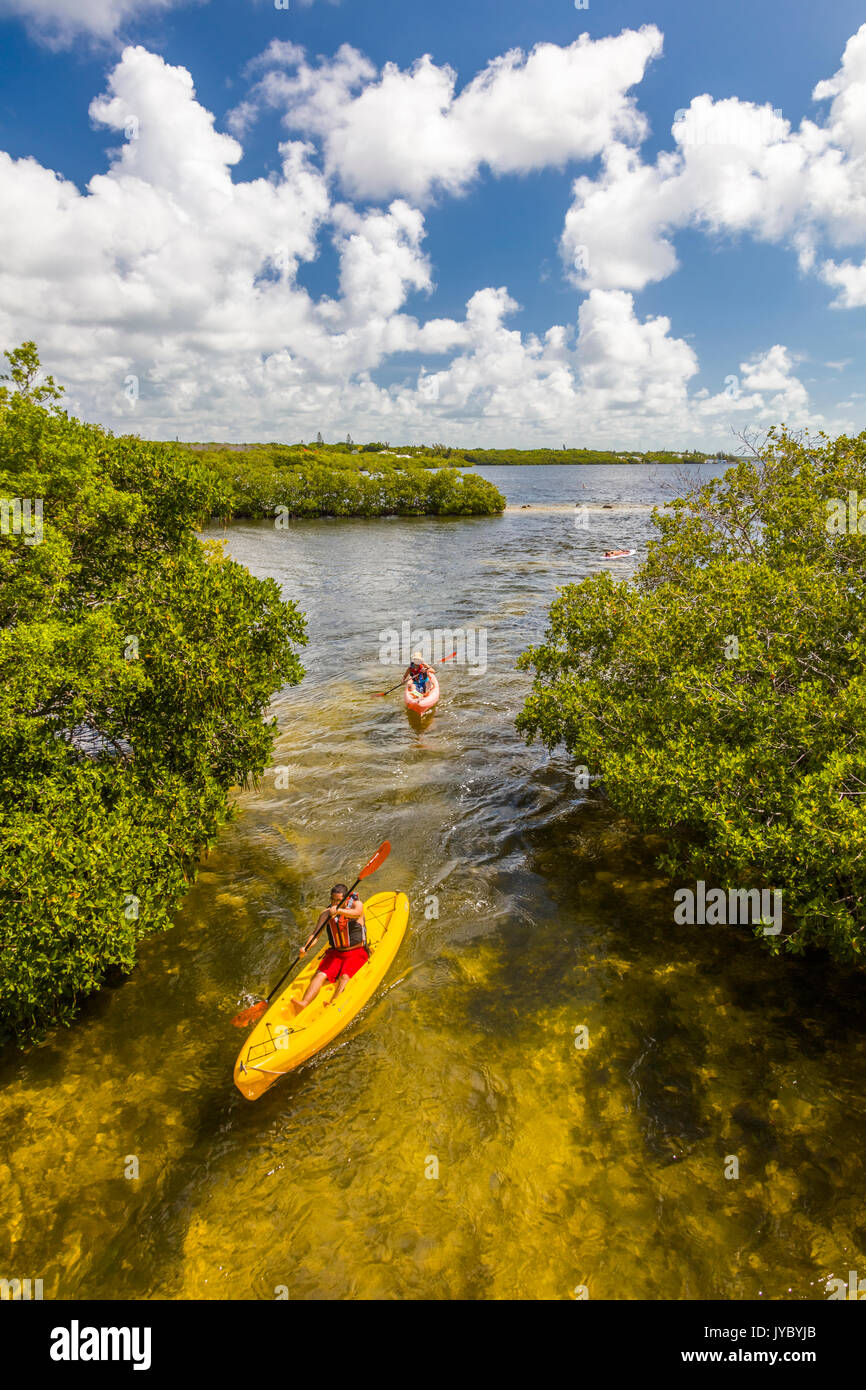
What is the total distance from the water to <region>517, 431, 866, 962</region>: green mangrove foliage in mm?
2332

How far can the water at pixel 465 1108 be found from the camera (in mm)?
8320

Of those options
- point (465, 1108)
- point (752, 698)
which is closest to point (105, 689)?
point (465, 1108)

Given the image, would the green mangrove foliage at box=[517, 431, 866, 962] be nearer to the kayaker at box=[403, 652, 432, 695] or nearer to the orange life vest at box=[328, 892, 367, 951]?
the orange life vest at box=[328, 892, 367, 951]

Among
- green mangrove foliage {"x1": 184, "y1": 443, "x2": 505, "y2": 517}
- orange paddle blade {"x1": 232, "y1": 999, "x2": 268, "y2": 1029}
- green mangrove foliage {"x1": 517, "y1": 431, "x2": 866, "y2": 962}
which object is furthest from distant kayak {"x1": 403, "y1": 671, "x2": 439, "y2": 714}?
green mangrove foliage {"x1": 184, "y1": 443, "x2": 505, "y2": 517}

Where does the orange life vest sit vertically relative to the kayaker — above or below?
below

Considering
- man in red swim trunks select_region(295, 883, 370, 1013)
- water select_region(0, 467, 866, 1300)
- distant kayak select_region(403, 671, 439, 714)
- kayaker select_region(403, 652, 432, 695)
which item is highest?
kayaker select_region(403, 652, 432, 695)

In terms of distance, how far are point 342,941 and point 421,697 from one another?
49.8 ft

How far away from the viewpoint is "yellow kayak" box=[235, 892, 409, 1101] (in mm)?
10438

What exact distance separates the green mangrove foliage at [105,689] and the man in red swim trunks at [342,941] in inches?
126

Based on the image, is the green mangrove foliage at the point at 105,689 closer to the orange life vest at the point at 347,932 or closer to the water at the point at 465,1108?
the water at the point at 465,1108

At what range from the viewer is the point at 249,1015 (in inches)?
464

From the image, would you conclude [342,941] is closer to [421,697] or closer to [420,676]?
[421,697]

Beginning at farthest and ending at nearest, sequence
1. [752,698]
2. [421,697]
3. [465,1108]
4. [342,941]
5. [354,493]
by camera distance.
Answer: [354,493] < [421,697] < [752,698] < [342,941] < [465,1108]
